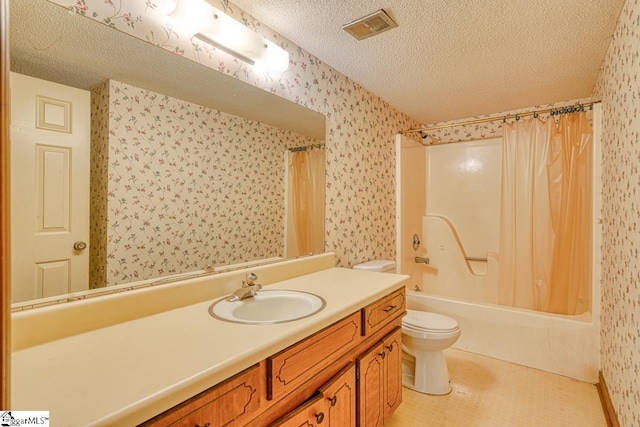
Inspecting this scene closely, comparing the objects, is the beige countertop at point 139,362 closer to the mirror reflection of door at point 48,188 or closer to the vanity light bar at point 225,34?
the mirror reflection of door at point 48,188

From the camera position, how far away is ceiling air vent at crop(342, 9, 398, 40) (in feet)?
4.87

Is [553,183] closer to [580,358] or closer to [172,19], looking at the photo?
[580,358]

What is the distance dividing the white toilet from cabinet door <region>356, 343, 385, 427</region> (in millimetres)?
574

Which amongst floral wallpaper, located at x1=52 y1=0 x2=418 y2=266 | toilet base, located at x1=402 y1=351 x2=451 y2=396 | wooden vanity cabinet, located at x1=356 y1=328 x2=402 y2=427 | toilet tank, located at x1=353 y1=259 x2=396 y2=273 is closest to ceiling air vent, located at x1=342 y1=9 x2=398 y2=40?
floral wallpaper, located at x1=52 y1=0 x2=418 y2=266

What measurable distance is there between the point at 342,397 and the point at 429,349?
37.9 inches

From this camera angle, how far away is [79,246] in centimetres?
97

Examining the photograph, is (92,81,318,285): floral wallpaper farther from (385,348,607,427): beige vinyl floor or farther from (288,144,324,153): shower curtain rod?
(385,348,607,427): beige vinyl floor

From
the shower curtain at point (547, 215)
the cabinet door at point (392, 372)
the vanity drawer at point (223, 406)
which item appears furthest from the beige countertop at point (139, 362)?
the shower curtain at point (547, 215)

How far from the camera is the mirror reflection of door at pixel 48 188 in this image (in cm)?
84

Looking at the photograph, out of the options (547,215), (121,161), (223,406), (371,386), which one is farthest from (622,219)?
(121,161)

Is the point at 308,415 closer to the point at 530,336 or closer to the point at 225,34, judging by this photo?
the point at 225,34

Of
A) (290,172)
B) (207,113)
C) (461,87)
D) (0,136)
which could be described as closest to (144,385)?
(0,136)

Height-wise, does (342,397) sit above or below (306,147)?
below

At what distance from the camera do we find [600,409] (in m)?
1.75
